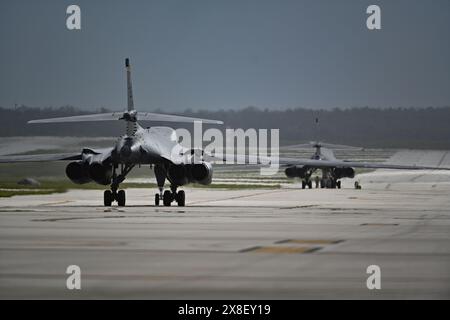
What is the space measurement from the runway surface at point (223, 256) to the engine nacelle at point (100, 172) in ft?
27.7

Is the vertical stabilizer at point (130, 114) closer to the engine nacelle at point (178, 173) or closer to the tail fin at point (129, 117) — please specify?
the tail fin at point (129, 117)

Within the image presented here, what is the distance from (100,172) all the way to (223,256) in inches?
864

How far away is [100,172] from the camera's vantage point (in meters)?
38.2

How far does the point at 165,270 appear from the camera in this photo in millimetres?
14508

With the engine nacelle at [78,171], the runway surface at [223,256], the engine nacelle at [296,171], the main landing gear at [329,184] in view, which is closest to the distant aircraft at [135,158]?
the engine nacelle at [78,171]

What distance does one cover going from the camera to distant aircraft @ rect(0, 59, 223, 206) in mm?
37000

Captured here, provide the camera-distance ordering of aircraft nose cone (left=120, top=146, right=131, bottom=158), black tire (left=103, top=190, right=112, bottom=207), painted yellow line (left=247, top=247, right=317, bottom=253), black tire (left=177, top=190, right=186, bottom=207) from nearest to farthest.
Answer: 1. painted yellow line (left=247, top=247, right=317, bottom=253)
2. aircraft nose cone (left=120, top=146, right=131, bottom=158)
3. black tire (left=103, top=190, right=112, bottom=207)
4. black tire (left=177, top=190, right=186, bottom=207)

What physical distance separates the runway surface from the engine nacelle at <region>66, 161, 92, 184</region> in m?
8.81

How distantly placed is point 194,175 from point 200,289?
26.8 meters

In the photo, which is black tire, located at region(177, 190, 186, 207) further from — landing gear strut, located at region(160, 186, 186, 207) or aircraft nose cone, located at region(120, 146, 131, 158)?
aircraft nose cone, located at region(120, 146, 131, 158)

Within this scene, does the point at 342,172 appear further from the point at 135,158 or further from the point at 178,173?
the point at 135,158

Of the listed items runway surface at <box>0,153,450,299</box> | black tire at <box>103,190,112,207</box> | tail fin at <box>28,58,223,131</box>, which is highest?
tail fin at <box>28,58,223,131</box>

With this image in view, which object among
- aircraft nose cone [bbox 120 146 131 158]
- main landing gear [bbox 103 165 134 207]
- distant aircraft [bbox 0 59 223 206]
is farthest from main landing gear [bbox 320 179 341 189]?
aircraft nose cone [bbox 120 146 131 158]

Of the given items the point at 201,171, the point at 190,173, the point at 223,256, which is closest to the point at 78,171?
the point at 190,173
